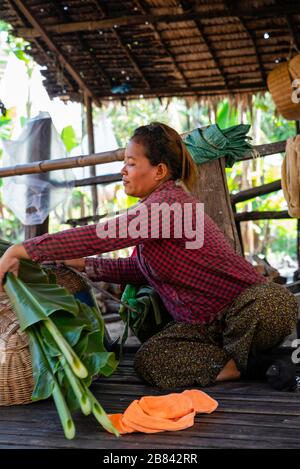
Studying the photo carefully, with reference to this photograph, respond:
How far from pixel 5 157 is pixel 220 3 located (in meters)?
2.07

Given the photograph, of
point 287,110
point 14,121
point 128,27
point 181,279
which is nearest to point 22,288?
point 181,279

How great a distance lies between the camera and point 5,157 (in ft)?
15.0

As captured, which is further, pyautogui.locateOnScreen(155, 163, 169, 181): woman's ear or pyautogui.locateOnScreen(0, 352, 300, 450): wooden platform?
pyautogui.locateOnScreen(155, 163, 169, 181): woman's ear

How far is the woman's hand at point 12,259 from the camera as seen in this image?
7.26 feet

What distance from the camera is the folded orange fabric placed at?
6.31 feet

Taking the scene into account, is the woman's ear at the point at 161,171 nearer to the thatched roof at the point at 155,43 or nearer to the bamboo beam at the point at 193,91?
the thatched roof at the point at 155,43

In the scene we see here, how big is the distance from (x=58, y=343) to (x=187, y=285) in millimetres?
719

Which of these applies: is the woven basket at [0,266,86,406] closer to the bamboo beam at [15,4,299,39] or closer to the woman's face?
the woman's face

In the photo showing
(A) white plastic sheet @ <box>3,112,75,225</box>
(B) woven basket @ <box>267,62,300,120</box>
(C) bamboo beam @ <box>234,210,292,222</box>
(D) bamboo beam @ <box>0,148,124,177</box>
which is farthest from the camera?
(B) woven basket @ <box>267,62,300,120</box>

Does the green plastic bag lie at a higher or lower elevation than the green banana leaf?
lower

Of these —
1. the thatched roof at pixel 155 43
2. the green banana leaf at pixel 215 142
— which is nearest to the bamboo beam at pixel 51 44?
the thatched roof at pixel 155 43

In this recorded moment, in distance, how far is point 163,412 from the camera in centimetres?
201

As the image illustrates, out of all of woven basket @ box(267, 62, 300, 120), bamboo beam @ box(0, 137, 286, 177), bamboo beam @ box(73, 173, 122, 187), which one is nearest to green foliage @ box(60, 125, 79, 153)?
bamboo beam @ box(73, 173, 122, 187)

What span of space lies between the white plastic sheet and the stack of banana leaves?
2.20m
